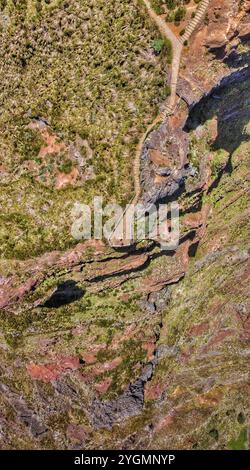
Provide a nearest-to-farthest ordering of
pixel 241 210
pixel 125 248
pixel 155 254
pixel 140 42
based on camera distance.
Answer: pixel 140 42, pixel 125 248, pixel 155 254, pixel 241 210

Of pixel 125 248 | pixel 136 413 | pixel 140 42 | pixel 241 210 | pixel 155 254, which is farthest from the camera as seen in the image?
pixel 136 413

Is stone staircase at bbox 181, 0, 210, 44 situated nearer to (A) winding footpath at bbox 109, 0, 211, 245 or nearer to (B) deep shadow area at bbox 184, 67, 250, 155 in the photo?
(A) winding footpath at bbox 109, 0, 211, 245

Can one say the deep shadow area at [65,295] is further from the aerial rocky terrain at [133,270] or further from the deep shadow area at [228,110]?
the deep shadow area at [228,110]

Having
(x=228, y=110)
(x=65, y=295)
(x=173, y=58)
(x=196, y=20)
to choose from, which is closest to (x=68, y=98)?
(x=173, y=58)

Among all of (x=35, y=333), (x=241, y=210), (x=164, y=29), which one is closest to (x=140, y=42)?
(x=164, y=29)

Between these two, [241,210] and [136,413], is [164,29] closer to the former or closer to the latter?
[241,210]

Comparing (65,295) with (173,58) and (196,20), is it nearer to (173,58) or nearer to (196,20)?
(173,58)

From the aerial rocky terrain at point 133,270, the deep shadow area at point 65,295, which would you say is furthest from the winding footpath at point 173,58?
the deep shadow area at point 65,295
